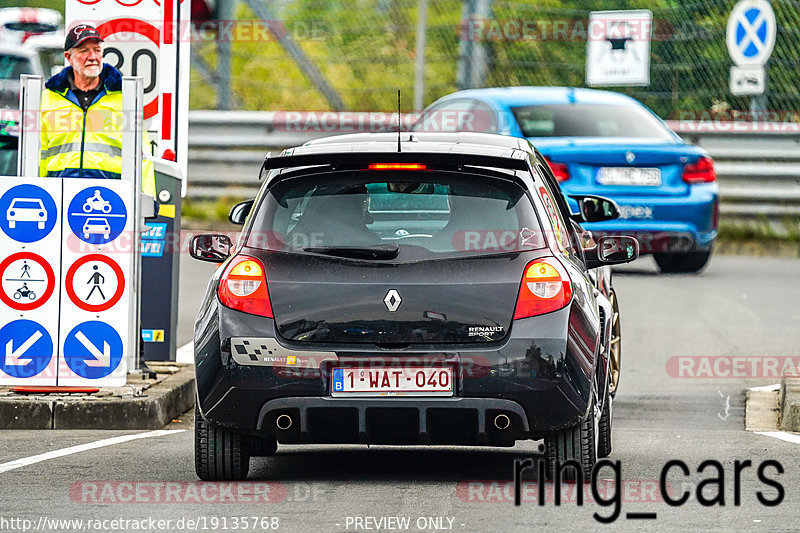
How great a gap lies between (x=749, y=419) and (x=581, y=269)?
2.97 m

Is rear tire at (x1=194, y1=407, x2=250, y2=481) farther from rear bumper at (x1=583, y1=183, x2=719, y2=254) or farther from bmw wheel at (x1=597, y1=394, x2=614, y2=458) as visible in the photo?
rear bumper at (x1=583, y1=183, x2=719, y2=254)

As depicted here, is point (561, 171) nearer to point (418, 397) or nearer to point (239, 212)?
point (239, 212)

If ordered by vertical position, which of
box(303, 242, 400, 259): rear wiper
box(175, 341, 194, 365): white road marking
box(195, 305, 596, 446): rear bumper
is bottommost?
box(175, 341, 194, 365): white road marking

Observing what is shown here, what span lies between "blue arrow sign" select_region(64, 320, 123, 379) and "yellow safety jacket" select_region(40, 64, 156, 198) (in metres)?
0.88

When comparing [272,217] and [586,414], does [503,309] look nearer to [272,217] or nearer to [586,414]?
[586,414]

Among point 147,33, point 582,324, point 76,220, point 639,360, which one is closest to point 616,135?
point 639,360

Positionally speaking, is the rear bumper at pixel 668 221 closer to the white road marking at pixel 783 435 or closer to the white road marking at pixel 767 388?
the white road marking at pixel 767 388

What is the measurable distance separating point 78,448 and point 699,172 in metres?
8.67

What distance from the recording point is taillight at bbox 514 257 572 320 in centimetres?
724

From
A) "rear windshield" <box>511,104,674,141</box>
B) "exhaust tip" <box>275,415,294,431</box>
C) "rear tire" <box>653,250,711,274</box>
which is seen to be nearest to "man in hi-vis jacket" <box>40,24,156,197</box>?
"exhaust tip" <box>275,415,294,431</box>

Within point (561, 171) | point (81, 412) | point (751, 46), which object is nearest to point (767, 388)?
point (561, 171)

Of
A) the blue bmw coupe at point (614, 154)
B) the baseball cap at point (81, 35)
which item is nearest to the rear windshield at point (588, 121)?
the blue bmw coupe at point (614, 154)

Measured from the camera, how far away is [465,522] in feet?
21.8

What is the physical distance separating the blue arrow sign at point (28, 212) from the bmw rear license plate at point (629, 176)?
22.8 feet
